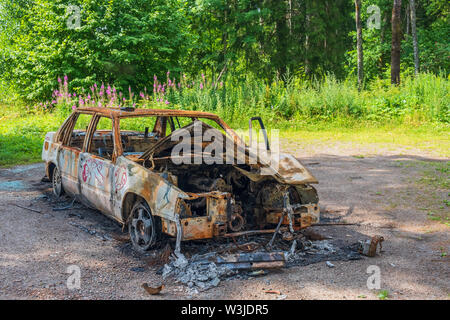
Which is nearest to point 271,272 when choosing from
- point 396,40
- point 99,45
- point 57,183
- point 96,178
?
point 96,178

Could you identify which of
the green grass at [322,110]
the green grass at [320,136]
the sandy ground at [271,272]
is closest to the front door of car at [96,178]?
the sandy ground at [271,272]

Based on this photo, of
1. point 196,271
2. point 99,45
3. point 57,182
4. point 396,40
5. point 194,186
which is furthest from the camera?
point 396,40

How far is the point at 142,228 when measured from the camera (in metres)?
5.20

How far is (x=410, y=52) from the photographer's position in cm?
3225

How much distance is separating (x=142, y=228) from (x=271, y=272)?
5.07 ft

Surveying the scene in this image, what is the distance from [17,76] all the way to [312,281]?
20.5 m

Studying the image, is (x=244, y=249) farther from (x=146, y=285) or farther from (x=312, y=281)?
(x=146, y=285)

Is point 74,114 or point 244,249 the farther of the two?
point 74,114

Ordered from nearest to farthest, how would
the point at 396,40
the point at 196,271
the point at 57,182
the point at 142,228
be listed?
the point at 196,271, the point at 142,228, the point at 57,182, the point at 396,40

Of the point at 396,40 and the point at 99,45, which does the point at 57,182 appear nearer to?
the point at 99,45

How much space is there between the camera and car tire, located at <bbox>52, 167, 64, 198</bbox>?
7378 millimetres
